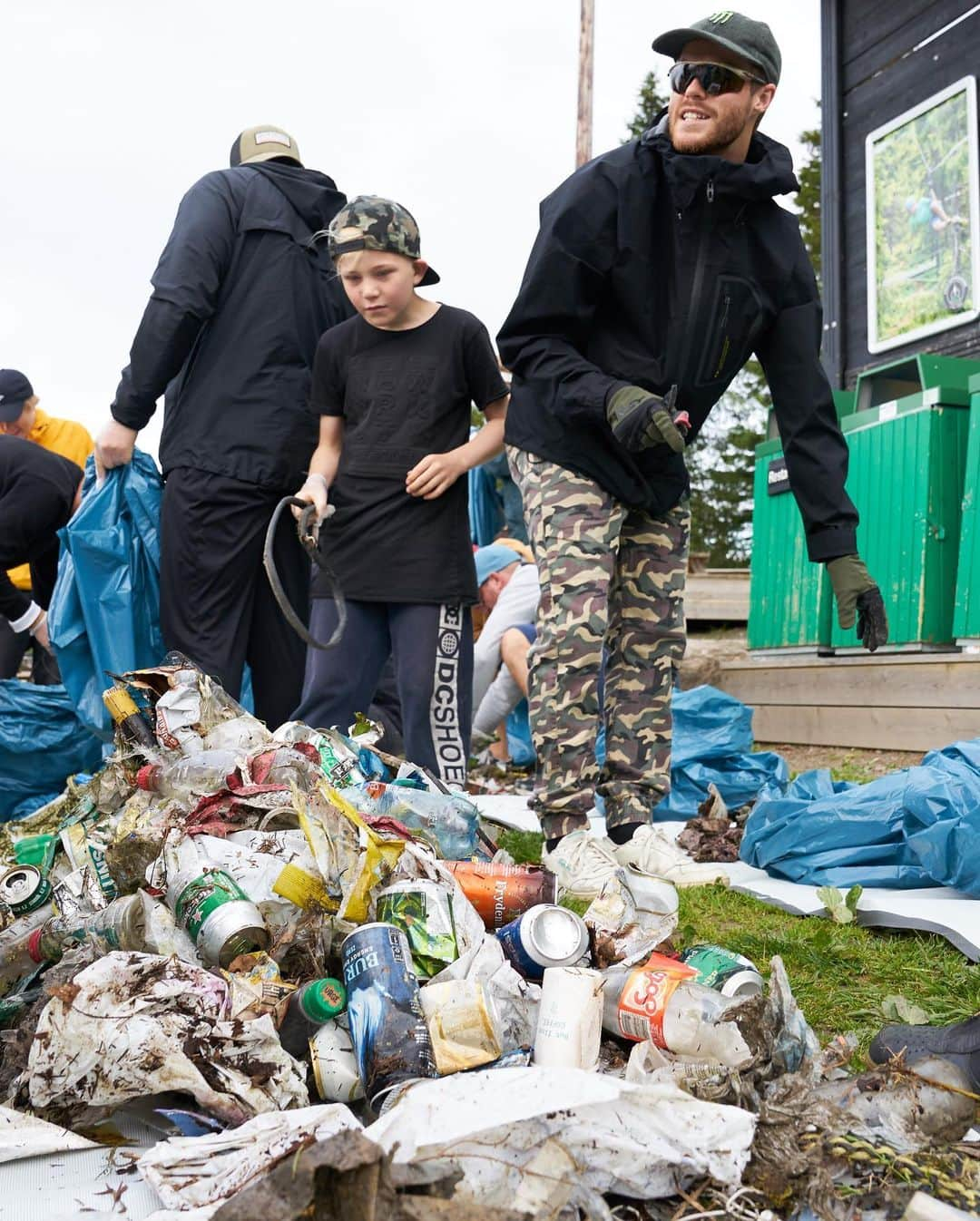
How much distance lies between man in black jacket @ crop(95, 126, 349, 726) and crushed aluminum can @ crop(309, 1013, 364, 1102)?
213cm

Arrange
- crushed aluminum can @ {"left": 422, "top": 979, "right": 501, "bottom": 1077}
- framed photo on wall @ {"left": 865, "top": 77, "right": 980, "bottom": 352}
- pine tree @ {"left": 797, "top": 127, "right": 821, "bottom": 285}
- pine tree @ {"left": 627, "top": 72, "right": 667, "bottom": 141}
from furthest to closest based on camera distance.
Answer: pine tree @ {"left": 627, "top": 72, "right": 667, "bottom": 141} → pine tree @ {"left": 797, "top": 127, "right": 821, "bottom": 285} → framed photo on wall @ {"left": 865, "top": 77, "right": 980, "bottom": 352} → crushed aluminum can @ {"left": 422, "top": 979, "right": 501, "bottom": 1077}

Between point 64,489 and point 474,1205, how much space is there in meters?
4.12

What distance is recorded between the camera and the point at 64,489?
4.82m

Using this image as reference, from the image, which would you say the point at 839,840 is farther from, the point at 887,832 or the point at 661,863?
the point at 661,863

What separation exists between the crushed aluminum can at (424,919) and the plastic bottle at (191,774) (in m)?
0.86

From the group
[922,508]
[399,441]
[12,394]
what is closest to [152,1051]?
[399,441]

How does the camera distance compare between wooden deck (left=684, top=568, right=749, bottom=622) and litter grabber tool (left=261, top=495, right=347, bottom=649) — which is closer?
litter grabber tool (left=261, top=495, right=347, bottom=649)

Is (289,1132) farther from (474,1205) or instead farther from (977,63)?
(977,63)

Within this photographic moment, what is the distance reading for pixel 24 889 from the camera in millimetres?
2326

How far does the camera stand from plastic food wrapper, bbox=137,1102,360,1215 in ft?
4.59

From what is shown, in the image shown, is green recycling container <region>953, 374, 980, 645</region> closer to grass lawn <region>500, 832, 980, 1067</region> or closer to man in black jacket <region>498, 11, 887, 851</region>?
man in black jacket <region>498, 11, 887, 851</region>

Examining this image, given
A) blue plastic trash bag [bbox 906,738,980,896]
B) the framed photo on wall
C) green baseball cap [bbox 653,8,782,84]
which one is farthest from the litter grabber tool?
the framed photo on wall

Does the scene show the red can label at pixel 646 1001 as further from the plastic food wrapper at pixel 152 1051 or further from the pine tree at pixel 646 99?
the pine tree at pixel 646 99

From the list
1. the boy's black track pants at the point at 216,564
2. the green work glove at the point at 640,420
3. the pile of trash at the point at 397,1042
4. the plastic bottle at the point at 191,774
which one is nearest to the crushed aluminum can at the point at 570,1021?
the pile of trash at the point at 397,1042
